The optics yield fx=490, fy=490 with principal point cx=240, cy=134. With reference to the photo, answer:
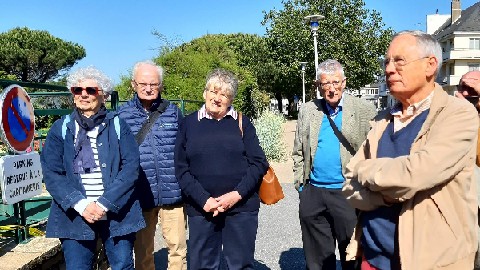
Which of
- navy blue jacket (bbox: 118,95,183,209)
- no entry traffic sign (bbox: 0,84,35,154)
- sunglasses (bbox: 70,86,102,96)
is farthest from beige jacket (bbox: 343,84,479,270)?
no entry traffic sign (bbox: 0,84,35,154)

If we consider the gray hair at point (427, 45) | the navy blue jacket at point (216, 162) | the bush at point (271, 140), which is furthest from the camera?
the bush at point (271, 140)

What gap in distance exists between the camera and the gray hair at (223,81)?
3.46 meters

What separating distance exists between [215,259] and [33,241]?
134 cm

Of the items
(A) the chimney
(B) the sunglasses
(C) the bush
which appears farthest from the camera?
(A) the chimney

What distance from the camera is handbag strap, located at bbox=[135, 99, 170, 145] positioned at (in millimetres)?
3717

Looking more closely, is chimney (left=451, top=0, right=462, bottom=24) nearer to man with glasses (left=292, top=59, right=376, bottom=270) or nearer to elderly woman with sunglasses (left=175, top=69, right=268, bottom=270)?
man with glasses (left=292, top=59, right=376, bottom=270)

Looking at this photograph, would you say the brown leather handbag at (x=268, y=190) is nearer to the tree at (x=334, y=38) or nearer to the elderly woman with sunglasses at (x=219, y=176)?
the elderly woman with sunglasses at (x=219, y=176)

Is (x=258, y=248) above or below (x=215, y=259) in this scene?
below

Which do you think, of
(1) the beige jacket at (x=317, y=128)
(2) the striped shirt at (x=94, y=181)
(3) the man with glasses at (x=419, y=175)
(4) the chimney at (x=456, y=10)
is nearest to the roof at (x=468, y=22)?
(4) the chimney at (x=456, y=10)

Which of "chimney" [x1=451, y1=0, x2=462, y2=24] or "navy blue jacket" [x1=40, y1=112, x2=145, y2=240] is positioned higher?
"chimney" [x1=451, y1=0, x2=462, y2=24]

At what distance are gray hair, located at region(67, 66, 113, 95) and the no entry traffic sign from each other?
41 cm

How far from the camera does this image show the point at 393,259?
214cm

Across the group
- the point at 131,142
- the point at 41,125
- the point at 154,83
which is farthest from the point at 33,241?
the point at 41,125

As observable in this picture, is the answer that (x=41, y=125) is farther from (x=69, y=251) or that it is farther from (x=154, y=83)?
(x=69, y=251)
